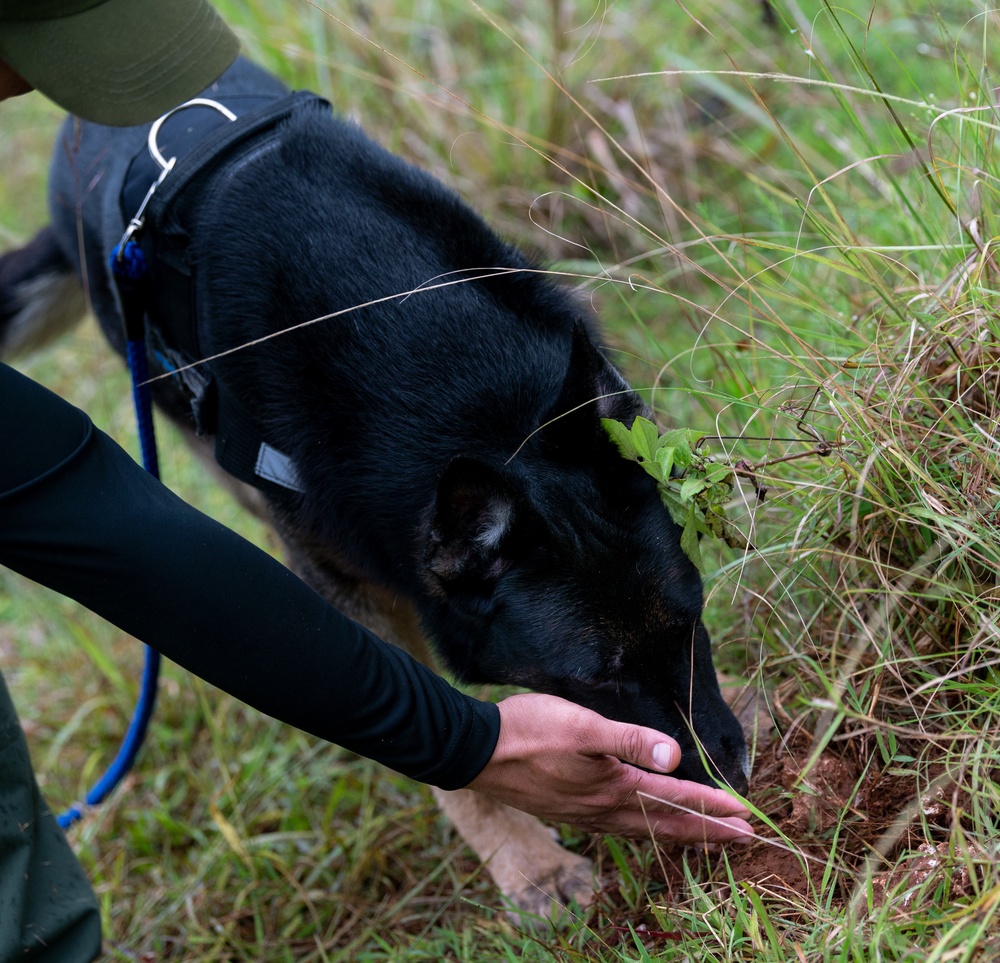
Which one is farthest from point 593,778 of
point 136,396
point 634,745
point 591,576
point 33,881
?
point 136,396

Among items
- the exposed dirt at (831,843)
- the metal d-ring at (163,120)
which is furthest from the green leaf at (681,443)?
the metal d-ring at (163,120)

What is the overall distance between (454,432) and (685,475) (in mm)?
520

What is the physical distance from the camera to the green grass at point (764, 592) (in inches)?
77.8

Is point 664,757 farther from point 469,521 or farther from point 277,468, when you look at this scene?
point 277,468

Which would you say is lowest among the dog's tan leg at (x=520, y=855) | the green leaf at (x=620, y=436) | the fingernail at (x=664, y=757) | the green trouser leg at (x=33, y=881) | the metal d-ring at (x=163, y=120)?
the dog's tan leg at (x=520, y=855)

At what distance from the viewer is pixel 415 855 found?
296 centimetres

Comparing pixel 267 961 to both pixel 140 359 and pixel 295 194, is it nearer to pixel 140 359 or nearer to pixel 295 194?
pixel 140 359

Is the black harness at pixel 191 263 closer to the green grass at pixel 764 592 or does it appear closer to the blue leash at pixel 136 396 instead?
the blue leash at pixel 136 396

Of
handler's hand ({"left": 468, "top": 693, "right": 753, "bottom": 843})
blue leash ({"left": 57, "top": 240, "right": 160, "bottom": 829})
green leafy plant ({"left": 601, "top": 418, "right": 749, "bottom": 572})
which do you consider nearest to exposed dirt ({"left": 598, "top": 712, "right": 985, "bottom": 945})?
handler's hand ({"left": 468, "top": 693, "right": 753, "bottom": 843})

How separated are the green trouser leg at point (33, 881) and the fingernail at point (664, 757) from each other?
4.54 ft

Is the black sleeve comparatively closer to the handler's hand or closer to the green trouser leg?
the handler's hand

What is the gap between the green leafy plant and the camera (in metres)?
2.06

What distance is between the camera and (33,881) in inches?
87.8

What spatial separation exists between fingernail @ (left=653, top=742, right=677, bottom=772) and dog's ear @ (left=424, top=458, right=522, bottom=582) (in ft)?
1.68
